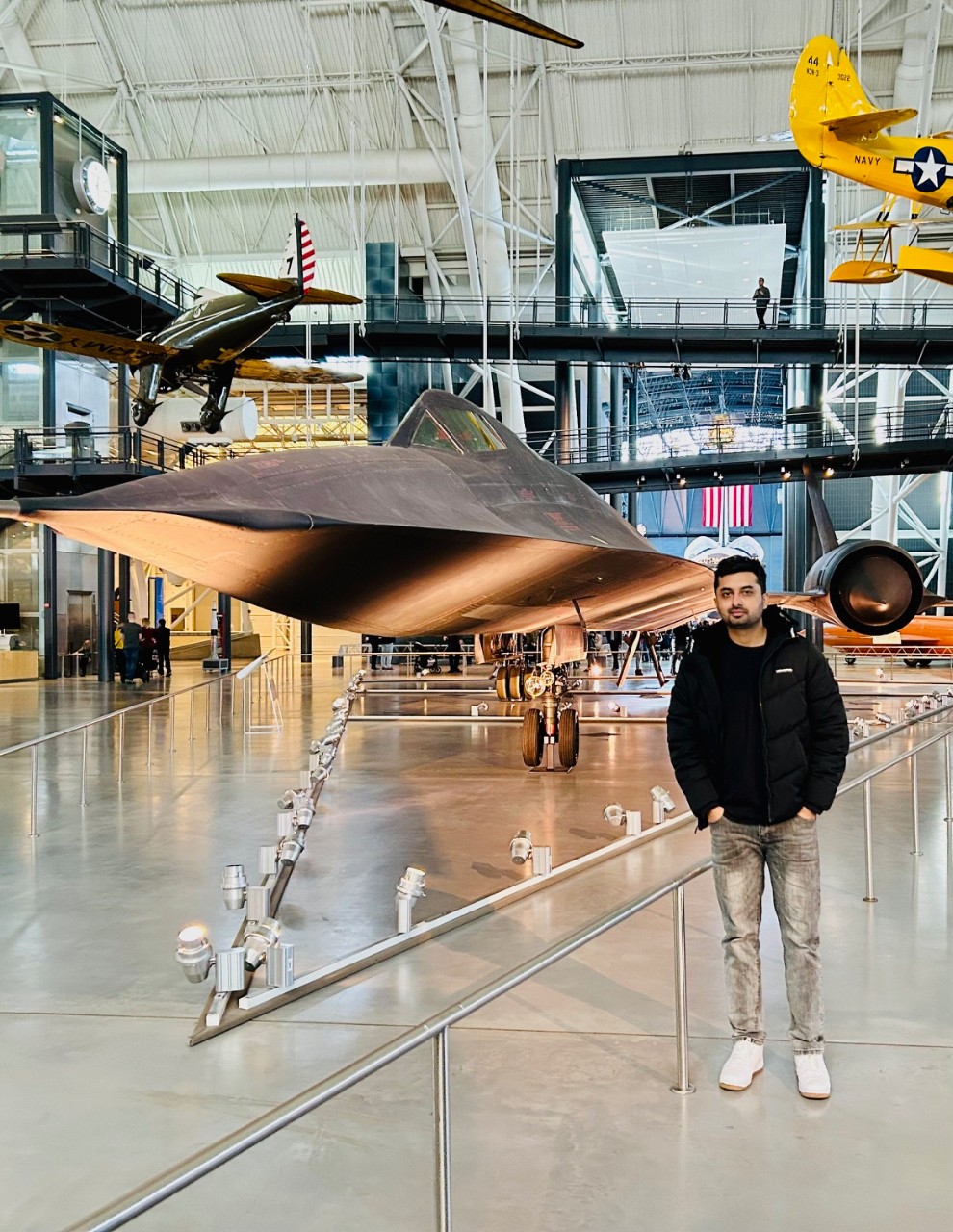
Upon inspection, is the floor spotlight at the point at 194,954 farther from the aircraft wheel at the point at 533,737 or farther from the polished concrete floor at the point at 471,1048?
the aircraft wheel at the point at 533,737

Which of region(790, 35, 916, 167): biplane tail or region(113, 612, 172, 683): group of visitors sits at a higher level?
region(790, 35, 916, 167): biplane tail

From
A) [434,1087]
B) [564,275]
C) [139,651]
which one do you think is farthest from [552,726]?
[564,275]

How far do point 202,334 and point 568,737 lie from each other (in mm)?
12477

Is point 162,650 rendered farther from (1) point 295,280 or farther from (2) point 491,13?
(2) point 491,13

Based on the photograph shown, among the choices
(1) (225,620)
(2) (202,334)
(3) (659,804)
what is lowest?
(3) (659,804)

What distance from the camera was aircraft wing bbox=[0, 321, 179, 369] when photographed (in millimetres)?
19016

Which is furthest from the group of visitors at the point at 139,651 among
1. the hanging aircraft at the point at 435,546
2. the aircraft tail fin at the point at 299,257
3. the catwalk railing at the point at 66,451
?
the hanging aircraft at the point at 435,546

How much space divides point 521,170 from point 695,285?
267 inches

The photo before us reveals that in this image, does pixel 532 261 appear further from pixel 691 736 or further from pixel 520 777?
pixel 691 736

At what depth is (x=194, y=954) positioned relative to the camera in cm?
397

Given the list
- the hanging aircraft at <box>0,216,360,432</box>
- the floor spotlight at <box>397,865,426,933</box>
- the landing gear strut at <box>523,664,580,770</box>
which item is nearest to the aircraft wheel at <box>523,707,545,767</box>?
the landing gear strut at <box>523,664,580,770</box>

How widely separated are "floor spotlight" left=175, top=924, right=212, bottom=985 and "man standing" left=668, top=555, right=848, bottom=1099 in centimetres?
189

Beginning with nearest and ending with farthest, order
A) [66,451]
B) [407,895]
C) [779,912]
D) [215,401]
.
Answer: [779,912] → [407,895] → [215,401] → [66,451]

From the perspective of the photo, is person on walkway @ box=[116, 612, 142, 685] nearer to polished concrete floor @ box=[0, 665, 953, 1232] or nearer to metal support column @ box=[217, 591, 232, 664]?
metal support column @ box=[217, 591, 232, 664]
